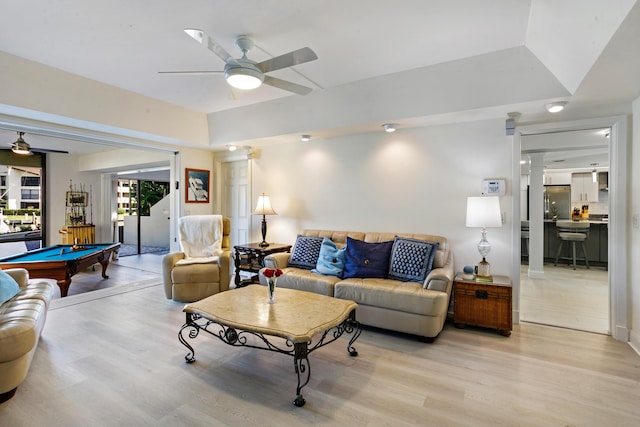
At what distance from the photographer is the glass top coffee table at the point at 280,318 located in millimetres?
2027

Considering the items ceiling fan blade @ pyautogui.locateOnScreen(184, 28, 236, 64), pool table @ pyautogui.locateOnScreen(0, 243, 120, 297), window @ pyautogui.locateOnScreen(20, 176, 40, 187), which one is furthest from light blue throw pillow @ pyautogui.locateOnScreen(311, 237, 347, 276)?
window @ pyautogui.locateOnScreen(20, 176, 40, 187)

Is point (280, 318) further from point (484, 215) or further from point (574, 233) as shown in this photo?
point (574, 233)

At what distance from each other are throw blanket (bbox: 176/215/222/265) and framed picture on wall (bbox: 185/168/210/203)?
75cm

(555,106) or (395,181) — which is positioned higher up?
(555,106)

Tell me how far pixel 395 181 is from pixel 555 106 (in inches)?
67.8

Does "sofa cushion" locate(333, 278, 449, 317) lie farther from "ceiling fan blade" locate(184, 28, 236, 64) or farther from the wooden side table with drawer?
"ceiling fan blade" locate(184, 28, 236, 64)

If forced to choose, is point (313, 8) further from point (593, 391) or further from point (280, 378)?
point (593, 391)

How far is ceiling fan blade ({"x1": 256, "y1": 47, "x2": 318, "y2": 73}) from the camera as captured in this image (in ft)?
7.04

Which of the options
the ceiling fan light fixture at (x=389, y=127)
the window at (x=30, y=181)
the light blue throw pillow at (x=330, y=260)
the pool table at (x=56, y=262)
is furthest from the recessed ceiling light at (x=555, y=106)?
the window at (x=30, y=181)

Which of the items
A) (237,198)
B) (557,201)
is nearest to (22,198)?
(237,198)

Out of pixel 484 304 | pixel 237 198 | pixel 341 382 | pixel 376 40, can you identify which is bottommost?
pixel 341 382

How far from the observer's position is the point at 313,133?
420cm

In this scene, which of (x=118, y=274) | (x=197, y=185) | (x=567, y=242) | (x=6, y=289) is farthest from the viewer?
(x=567, y=242)

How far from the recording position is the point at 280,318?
225cm
